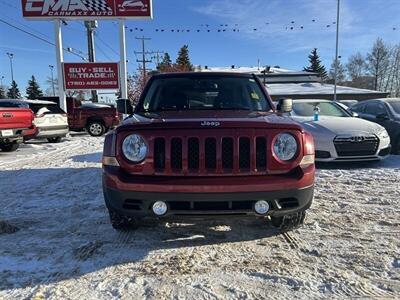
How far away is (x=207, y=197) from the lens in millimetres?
3375

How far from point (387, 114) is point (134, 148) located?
27.2ft

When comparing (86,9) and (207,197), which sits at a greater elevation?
(86,9)

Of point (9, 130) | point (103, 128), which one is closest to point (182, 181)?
point (9, 130)

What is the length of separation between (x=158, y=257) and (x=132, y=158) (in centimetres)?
92

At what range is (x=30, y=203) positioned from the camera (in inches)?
219

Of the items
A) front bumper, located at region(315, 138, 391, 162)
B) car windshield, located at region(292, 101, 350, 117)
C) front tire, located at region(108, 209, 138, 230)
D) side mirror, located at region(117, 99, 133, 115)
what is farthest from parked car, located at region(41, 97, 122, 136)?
front tire, located at region(108, 209, 138, 230)

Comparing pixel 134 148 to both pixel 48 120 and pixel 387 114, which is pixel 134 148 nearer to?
pixel 387 114

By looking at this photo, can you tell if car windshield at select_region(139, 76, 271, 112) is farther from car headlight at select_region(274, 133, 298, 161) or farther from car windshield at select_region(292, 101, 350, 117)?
car windshield at select_region(292, 101, 350, 117)

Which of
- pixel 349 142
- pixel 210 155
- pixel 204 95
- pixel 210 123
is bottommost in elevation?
pixel 349 142

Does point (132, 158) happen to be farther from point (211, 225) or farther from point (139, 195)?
point (211, 225)

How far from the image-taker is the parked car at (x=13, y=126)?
1069cm

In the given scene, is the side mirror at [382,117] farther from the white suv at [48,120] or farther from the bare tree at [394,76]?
the bare tree at [394,76]

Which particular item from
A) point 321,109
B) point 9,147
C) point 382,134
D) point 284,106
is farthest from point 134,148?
point 9,147

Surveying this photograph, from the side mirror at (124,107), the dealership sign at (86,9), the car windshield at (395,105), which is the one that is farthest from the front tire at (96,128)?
the side mirror at (124,107)
